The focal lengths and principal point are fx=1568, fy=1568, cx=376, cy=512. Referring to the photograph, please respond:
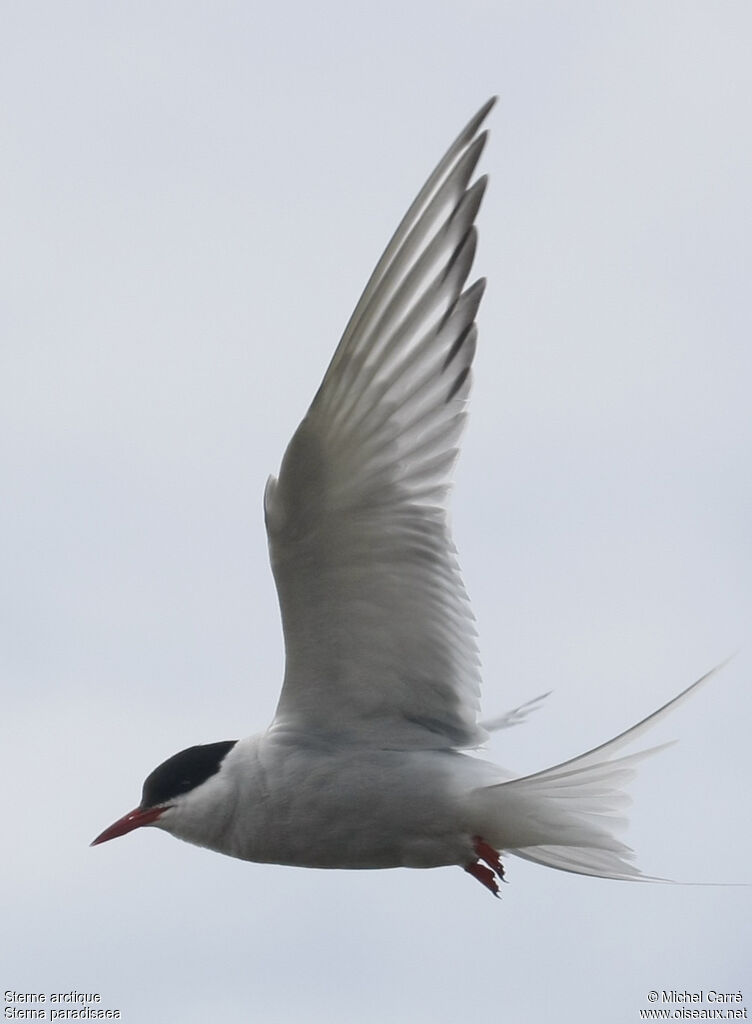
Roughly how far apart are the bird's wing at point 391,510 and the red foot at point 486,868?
13.3 inches

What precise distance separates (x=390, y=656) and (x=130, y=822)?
1.10 meters

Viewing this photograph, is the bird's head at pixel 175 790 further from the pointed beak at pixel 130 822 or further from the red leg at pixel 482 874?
the red leg at pixel 482 874

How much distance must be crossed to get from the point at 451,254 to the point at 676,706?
4.66 feet

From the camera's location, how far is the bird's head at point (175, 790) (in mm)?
5031

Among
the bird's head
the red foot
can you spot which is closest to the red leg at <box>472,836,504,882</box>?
the red foot

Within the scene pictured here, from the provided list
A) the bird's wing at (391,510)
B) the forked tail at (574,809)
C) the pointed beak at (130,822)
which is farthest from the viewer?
→ the pointed beak at (130,822)

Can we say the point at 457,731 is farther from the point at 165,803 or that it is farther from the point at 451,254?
the point at 451,254

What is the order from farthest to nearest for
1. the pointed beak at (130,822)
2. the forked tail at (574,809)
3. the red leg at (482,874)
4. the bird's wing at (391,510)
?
the pointed beak at (130,822) → the red leg at (482,874) → the forked tail at (574,809) → the bird's wing at (391,510)

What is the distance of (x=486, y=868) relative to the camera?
4.95 meters

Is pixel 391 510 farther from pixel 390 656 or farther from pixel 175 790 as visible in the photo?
pixel 175 790

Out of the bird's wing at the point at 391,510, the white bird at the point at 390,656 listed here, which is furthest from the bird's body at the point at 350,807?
the bird's wing at the point at 391,510

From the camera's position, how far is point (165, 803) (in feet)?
16.9

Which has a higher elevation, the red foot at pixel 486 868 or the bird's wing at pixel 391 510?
the bird's wing at pixel 391 510

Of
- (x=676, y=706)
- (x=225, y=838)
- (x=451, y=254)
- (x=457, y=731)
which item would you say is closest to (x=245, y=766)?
(x=225, y=838)
